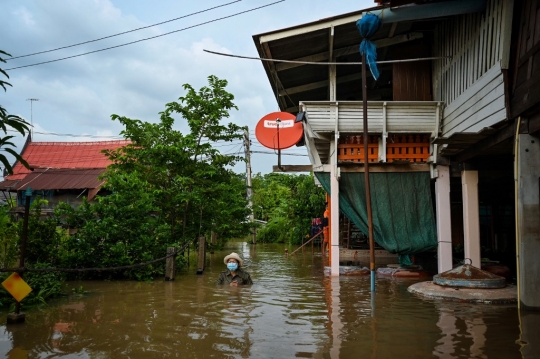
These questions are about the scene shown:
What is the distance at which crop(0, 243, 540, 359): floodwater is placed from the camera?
5348 mm

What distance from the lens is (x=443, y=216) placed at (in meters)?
11.2

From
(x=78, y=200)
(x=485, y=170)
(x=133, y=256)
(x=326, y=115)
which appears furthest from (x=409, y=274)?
(x=78, y=200)

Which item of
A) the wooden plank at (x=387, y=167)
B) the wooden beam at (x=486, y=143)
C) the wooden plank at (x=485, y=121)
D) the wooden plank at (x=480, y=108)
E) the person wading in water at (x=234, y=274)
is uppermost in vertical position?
the wooden plank at (x=480, y=108)

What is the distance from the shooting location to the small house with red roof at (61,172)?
77.9 ft

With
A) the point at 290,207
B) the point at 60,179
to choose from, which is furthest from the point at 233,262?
the point at 290,207

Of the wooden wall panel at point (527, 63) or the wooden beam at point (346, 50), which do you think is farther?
the wooden beam at point (346, 50)

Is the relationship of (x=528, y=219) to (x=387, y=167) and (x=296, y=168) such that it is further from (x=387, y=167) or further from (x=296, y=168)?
(x=296, y=168)

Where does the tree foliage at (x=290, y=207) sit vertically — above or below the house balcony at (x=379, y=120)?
below

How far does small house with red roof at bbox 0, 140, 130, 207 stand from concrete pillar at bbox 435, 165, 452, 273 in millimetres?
15544

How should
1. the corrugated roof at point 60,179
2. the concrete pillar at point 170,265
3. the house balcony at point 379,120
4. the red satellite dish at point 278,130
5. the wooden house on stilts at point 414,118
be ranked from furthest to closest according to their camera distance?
the corrugated roof at point 60,179 < the red satellite dish at point 278,130 < the concrete pillar at point 170,265 < the house balcony at point 379,120 < the wooden house on stilts at point 414,118

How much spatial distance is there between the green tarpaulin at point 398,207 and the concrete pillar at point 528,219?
443 centimetres

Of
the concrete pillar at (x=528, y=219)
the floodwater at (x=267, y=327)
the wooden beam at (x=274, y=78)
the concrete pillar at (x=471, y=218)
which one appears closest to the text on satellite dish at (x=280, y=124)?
the wooden beam at (x=274, y=78)

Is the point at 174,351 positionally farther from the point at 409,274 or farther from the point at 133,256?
the point at 409,274

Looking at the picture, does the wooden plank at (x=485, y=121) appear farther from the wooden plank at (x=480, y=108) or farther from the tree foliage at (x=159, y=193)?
the tree foliage at (x=159, y=193)
